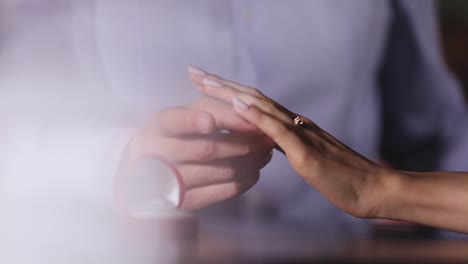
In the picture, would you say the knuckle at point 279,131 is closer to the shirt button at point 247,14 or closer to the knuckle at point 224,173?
the knuckle at point 224,173

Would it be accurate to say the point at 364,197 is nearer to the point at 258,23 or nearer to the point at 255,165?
the point at 255,165

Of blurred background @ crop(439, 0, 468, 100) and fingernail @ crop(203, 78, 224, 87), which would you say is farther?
blurred background @ crop(439, 0, 468, 100)

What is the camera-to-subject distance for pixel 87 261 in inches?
9.4

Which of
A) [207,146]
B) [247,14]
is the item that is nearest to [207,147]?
[207,146]

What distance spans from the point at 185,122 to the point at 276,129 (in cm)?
3

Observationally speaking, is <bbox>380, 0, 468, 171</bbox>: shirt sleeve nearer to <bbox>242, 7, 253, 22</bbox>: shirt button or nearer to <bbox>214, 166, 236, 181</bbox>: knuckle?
<bbox>242, 7, 253, 22</bbox>: shirt button

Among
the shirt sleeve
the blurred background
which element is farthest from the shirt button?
the blurred background

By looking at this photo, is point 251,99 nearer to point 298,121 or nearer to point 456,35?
point 298,121

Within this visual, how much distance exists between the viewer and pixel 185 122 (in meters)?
0.25

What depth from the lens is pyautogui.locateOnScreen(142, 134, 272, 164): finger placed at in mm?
256

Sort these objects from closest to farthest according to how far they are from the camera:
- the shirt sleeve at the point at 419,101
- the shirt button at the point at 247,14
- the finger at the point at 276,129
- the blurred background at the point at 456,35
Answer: the finger at the point at 276,129 → the shirt button at the point at 247,14 → the shirt sleeve at the point at 419,101 → the blurred background at the point at 456,35

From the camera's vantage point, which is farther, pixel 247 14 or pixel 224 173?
pixel 247 14

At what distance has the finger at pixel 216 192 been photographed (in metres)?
0.27

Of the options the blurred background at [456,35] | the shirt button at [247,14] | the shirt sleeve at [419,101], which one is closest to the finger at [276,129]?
the shirt button at [247,14]
